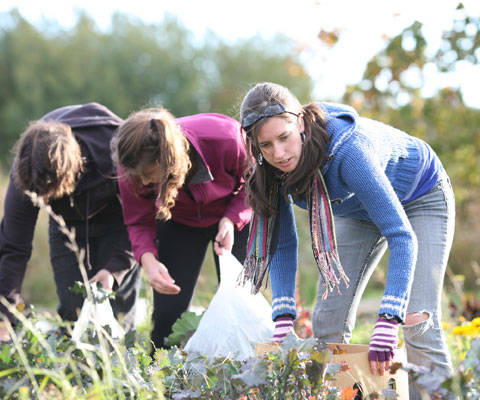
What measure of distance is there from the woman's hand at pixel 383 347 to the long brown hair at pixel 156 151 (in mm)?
1149

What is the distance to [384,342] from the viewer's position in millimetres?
1973

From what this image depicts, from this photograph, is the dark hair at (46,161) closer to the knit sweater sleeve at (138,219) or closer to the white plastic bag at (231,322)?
the knit sweater sleeve at (138,219)

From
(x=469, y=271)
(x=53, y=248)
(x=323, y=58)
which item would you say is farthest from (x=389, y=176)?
(x=469, y=271)

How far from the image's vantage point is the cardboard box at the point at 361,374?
1.99 meters

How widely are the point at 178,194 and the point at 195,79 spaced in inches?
1005

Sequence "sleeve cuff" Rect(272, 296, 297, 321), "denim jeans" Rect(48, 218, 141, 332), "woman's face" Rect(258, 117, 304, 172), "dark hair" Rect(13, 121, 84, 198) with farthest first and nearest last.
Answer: "denim jeans" Rect(48, 218, 141, 332), "dark hair" Rect(13, 121, 84, 198), "sleeve cuff" Rect(272, 296, 297, 321), "woman's face" Rect(258, 117, 304, 172)

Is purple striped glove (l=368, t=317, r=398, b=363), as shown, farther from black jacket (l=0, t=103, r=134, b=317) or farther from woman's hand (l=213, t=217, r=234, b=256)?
black jacket (l=0, t=103, r=134, b=317)

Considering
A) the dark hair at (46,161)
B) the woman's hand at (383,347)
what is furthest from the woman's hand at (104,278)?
the woman's hand at (383,347)

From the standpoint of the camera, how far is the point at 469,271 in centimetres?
824

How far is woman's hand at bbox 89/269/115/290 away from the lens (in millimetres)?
3096

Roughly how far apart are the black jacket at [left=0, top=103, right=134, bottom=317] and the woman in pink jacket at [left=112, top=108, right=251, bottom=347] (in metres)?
0.21

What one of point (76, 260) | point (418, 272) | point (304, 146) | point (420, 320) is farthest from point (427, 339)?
point (76, 260)

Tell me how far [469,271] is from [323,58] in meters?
3.35

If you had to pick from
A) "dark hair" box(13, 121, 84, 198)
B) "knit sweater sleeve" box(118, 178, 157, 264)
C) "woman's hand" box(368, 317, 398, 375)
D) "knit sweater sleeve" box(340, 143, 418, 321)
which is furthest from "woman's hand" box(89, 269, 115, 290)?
"woman's hand" box(368, 317, 398, 375)
